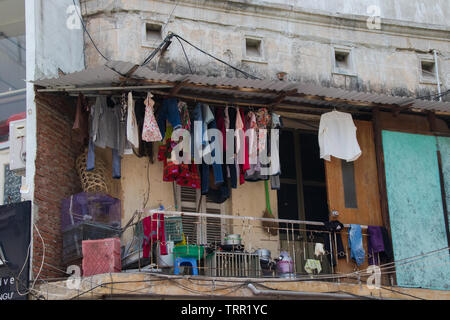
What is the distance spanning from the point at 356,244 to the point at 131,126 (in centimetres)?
437

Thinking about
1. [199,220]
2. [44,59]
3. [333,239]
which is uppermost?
[44,59]

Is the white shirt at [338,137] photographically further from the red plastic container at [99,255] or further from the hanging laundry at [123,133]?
the red plastic container at [99,255]

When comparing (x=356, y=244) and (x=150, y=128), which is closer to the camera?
(x=150, y=128)

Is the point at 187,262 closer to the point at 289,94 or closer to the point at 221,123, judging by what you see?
the point at 221,123

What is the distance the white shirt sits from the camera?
14.8 m

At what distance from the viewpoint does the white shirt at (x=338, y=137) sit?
48.6ft

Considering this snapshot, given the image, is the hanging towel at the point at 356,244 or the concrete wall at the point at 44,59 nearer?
the concrete wall at the point at 44,59

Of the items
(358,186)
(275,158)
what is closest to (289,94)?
(275,158)

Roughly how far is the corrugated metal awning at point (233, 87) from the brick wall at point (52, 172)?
570 mm

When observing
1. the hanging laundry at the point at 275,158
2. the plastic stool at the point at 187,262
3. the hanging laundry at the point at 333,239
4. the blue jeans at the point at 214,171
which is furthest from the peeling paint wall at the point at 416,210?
the plastic stool at the point at 187,262

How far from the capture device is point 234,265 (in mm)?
13359

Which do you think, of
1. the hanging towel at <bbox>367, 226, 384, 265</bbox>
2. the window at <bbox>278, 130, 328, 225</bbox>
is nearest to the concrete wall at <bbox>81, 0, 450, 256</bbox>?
the window at <bbox>278, 130, 328, 225</bbox>

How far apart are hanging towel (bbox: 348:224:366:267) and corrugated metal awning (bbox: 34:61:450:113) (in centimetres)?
222
